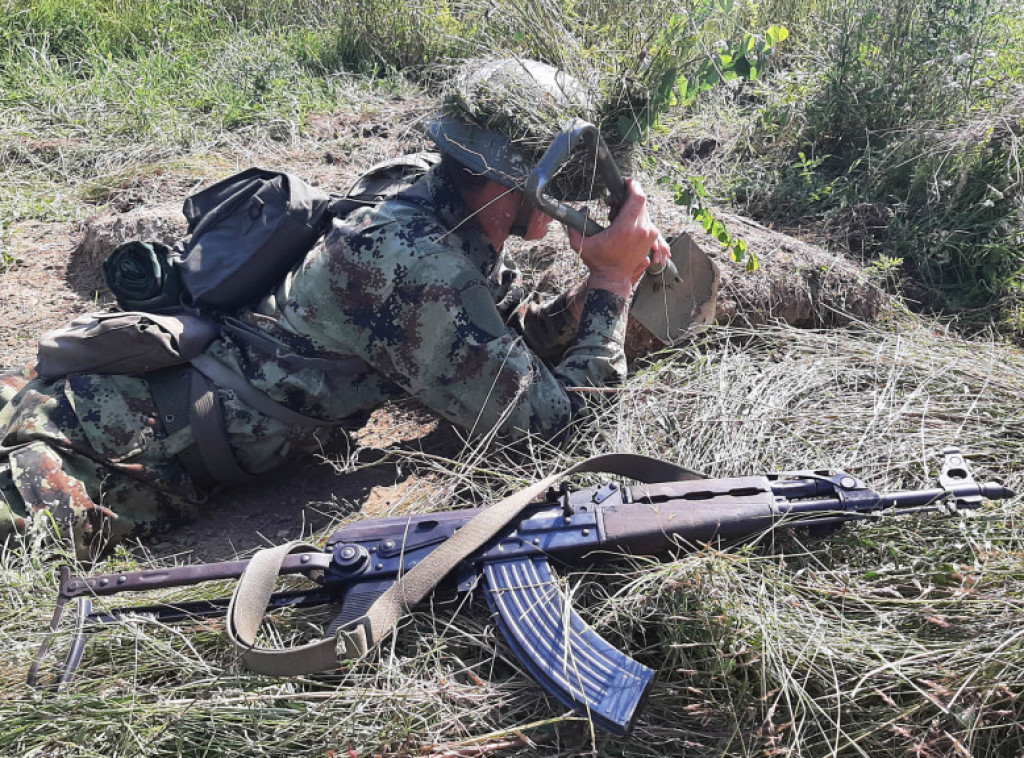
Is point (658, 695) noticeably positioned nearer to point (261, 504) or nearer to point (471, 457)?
point (471, 457)

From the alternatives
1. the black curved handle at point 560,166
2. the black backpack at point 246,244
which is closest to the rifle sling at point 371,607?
the black curved handle at point 560,166

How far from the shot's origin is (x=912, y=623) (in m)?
2.15

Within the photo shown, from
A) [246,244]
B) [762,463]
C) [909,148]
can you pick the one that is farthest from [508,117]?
[909,148]

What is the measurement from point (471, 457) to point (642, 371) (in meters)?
0.90

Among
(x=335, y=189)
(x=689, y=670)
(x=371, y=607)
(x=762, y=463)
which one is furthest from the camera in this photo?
(x=335, y=189)

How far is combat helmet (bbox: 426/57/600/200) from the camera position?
285 centimetres

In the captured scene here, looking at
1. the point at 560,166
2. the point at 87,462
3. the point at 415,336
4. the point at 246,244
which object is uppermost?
the point at 560,166

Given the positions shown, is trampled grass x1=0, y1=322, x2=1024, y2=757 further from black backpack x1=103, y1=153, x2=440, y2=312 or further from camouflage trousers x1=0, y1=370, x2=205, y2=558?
black backpack x1=103, y1=153, x2=440, y2=312

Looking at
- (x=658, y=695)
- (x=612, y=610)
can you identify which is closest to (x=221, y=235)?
(x=612, y=610)

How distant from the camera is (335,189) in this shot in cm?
483

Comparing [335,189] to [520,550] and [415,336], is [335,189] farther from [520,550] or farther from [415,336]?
[520,550]

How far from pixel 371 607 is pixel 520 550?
0.41 m

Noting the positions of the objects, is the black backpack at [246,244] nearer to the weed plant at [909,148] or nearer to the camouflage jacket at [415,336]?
the camouflage jacket at [415,336]

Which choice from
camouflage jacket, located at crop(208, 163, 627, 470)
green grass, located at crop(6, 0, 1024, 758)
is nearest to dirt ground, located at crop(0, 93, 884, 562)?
green grass, located at crop(6, 0, 1024, 758)
